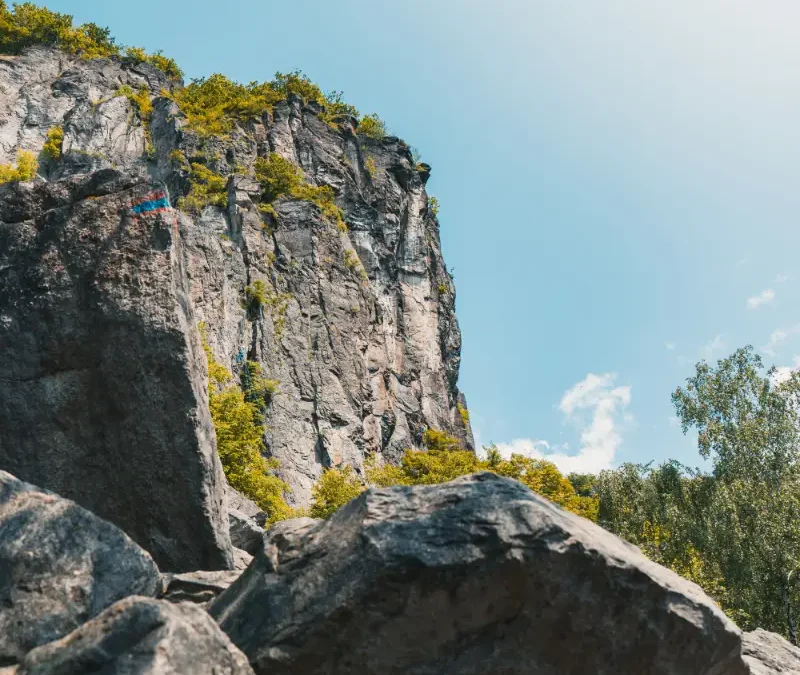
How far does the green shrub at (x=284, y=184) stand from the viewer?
39938mm

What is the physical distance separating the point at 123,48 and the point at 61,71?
22.0 feet

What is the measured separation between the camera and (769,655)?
9.55 m

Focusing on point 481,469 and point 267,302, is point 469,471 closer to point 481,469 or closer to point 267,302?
point 481,469

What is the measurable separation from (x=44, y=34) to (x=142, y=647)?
52985 millimetres

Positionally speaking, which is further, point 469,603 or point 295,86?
point 295,86

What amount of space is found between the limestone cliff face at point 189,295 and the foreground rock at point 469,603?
2.24m

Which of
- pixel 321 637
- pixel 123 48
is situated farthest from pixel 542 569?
pixel 123 48

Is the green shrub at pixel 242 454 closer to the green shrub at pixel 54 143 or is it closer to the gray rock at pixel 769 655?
the gray rock at pixel 769 655

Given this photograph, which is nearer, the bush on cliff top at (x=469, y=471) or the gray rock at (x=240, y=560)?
the gray rock at (x=240, y=560)

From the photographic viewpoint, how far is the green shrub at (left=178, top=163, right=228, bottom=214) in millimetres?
34562

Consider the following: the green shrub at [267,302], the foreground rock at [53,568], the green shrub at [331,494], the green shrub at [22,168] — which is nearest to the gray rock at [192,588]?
the foreground rock at [53,568]

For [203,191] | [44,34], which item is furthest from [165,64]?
[203,191]

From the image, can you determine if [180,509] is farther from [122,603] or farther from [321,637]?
[122,603]

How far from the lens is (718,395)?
1198 inches
